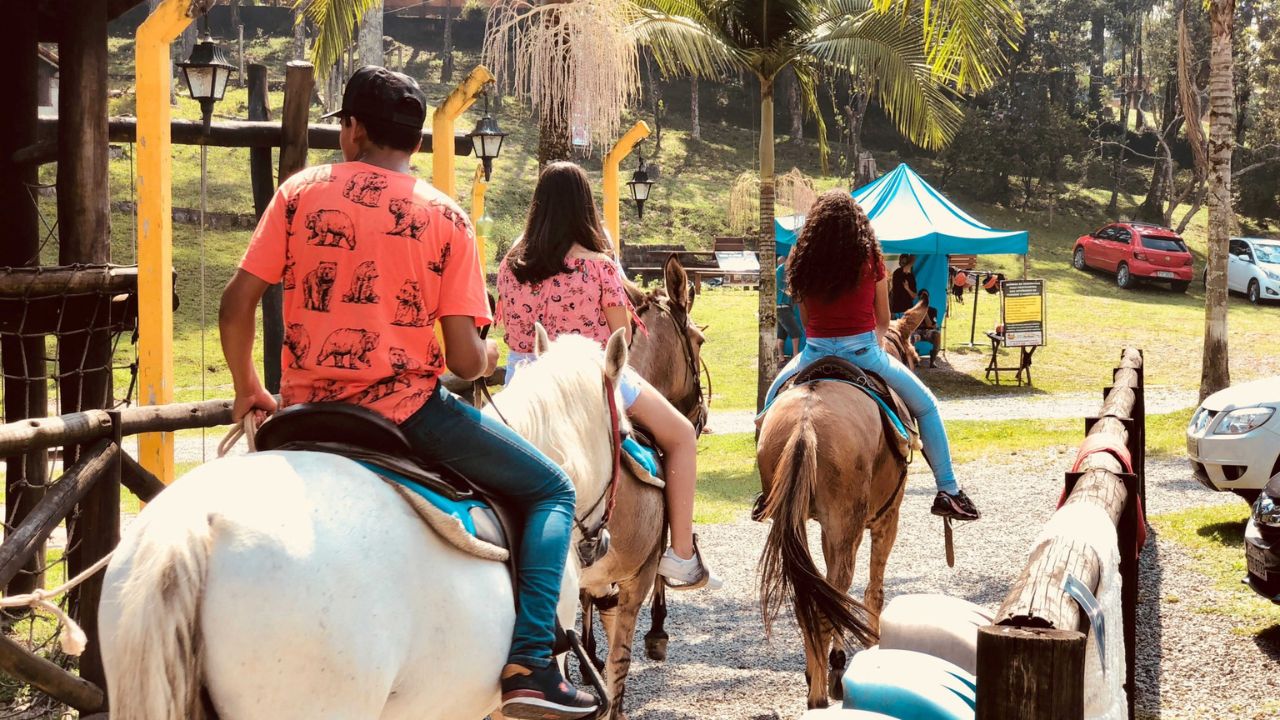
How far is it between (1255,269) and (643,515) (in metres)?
32.1

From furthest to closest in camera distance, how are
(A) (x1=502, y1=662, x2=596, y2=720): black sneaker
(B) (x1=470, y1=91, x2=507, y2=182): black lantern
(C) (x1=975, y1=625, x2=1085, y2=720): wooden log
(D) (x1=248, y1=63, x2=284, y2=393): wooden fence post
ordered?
(B) (x1=470, y1=91, x2=507, y2=182): black lantern, (D) (x1=248, y1=63, x2=284, y2=393): wooden fence post, (A) (x1=502, y1=662, x2=596, y2=720): black sneaker, (C) (x1=975, y1=625, x2=1085, y2=720): wooden log

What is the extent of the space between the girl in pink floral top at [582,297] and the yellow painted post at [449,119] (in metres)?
3.49

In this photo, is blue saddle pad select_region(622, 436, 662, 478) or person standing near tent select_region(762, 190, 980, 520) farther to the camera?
person standing near tent select_region(762, 190, 980, 520)

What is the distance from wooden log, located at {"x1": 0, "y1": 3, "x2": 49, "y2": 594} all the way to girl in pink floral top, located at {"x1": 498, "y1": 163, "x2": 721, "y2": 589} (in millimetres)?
3384

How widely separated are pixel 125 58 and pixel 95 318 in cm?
4706

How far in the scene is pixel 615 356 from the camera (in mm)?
3939

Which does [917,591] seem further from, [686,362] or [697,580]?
[697,580]

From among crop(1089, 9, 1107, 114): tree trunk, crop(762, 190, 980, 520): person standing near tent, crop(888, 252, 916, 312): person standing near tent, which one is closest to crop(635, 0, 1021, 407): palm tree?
crop(888, 252, 916, 312): person standing near tent

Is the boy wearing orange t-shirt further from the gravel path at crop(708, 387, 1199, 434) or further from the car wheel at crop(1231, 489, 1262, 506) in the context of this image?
the gravel path at crop(708, 387, 1199, 434)

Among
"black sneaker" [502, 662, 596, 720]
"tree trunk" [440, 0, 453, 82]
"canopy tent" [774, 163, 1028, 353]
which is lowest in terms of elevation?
"black sneaker" [502, 662, 596, 720]

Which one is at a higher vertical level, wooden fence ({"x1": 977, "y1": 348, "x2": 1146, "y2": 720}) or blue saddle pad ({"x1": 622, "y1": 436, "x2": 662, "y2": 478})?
wooden fence ({"x1": 977, "y1": 348, "x2": 1146, "y2": 720})

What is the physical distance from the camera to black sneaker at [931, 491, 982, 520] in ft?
20.5

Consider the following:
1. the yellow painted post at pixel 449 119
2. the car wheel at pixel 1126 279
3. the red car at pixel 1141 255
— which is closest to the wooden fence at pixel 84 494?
the yellow painted post at pixel 449 119

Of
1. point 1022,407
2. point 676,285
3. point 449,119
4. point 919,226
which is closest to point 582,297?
point 676,285
